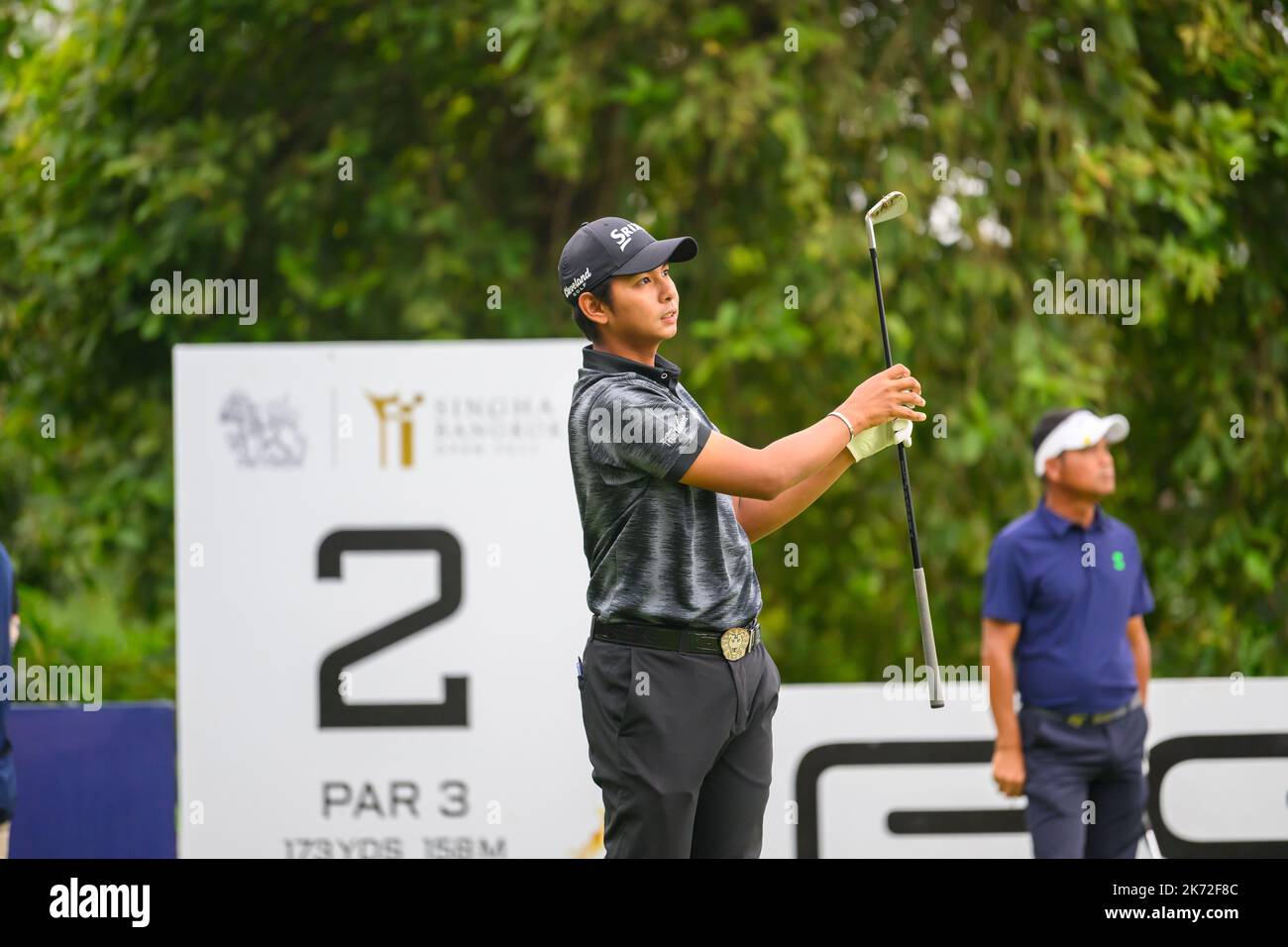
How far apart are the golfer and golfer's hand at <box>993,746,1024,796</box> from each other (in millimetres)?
1764

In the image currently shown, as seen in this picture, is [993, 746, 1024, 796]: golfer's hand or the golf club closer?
the golf club

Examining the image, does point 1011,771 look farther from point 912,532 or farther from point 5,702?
→ point 5,702

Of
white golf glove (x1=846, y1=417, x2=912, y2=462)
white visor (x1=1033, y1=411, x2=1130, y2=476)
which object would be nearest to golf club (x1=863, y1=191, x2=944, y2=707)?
white golf glove (x1=846, y1=417, x2=912, y2=462)

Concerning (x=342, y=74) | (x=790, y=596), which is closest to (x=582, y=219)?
(x=342, y=74)

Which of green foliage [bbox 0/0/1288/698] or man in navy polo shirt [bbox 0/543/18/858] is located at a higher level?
green foliage [bbox 0/0/1288/698]

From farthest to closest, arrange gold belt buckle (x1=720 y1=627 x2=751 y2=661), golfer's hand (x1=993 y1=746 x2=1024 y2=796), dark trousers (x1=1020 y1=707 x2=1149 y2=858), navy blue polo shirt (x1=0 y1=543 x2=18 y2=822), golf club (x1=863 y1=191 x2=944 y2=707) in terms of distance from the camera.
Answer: golfer's hand (x1=993 y1=746 x2=1024 y2=796), dark trousers (x1=1020 y1=707 x2=1149 y2=858), navy blue polo shirt (x1=0 y1=543 x2=18 y2=822), golf club (x1=863 y1=191 x2=944 y2=707), gold belt buckle (x1=720 y1=627 x2=751 y2=661)

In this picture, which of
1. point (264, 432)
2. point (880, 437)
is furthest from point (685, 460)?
point (264, 432)

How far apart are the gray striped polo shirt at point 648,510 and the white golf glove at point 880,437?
285 mm

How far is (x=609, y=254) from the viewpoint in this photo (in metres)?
2.67

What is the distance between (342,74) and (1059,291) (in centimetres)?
323

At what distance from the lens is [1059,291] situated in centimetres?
584

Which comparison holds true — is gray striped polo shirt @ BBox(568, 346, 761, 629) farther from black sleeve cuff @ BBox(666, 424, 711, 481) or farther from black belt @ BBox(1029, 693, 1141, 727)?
black belt @ BBox(1029, 693, 1141, 727)

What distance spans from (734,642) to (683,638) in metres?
0.10

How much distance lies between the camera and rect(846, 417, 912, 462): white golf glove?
268 cm
